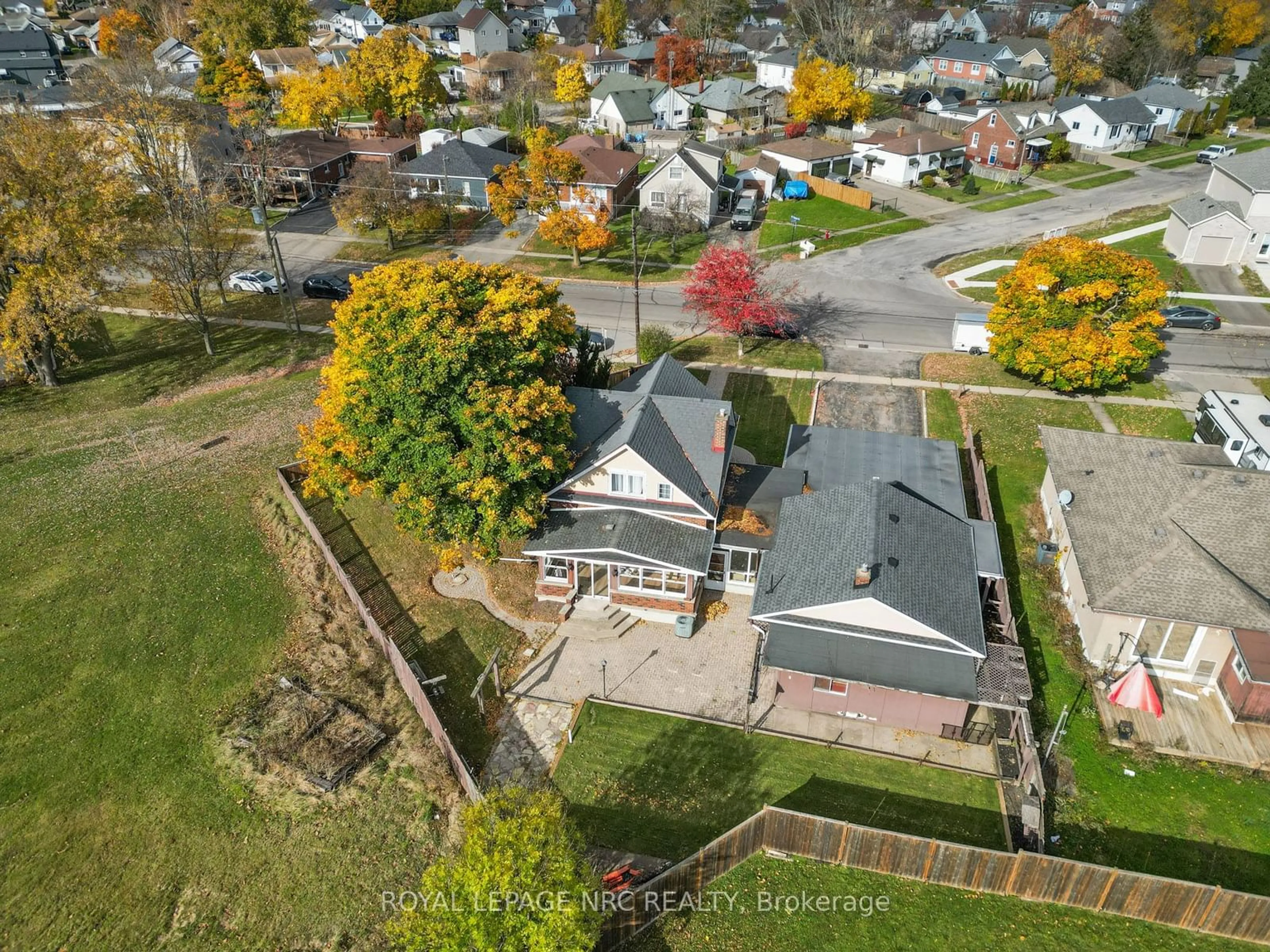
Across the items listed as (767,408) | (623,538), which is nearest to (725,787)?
(623,538)

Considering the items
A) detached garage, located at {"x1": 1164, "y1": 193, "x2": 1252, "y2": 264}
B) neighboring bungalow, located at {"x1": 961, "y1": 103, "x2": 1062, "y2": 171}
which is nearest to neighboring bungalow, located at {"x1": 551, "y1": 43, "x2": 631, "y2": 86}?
neighboring bungalow, located at {"x1": 961, "y1": 103, "x2": 1062, "y2": 171}

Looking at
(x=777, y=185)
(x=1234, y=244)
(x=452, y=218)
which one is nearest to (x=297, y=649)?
(x=452, y=218)

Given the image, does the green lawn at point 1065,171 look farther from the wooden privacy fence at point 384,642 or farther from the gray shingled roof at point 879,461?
the wooden privacy fence at point 384,642

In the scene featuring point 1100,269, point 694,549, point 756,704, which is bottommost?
point 756,704

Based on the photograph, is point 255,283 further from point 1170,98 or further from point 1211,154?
point 1170,98

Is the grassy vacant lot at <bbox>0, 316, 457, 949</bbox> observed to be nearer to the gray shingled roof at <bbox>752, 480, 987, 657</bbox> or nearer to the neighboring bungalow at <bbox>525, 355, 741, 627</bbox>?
the neighboring bungalow at <bbox>525, 355, 741, 627</bbox>

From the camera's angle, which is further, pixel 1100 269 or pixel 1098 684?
pixel 1100 269

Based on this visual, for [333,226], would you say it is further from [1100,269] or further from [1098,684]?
[1098,684]
